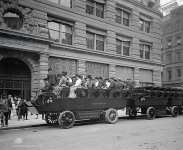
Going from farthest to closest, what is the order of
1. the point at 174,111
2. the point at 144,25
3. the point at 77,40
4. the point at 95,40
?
the point at 144,25, the point at 95,40, the point at 77,40, the point at 174,111

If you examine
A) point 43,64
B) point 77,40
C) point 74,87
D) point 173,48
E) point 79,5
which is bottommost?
point 74,87

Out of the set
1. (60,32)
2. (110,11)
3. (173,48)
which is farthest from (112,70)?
(173,48)

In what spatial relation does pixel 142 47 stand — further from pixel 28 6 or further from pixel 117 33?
pixel 28 6

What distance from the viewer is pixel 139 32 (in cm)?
2844

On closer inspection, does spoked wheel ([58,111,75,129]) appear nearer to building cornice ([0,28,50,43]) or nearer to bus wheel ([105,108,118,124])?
bus wheel ([105,108,118,124])

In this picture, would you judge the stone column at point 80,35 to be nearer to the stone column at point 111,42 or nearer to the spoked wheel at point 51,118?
the stone column at point 111,42

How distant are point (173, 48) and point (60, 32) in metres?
34.2

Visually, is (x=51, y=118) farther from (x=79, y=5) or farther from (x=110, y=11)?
(x=110, y=11)

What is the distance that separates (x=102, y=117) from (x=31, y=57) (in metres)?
7.90

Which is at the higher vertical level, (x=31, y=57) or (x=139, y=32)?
(x=139, y=32)

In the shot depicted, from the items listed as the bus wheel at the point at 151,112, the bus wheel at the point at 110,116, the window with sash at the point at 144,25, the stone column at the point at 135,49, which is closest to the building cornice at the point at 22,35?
the bus wheel at the point at 110,116

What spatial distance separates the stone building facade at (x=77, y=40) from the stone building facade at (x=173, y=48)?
18.1 metres

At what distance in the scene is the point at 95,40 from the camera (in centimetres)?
2419

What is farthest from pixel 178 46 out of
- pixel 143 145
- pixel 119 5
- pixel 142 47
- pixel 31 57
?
pixel 143 145
